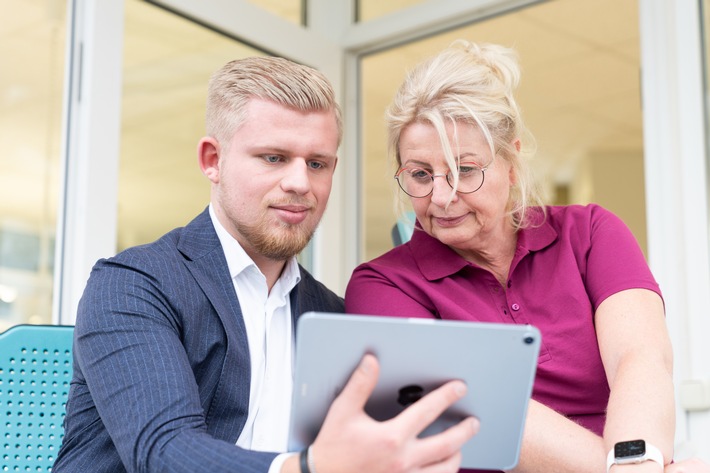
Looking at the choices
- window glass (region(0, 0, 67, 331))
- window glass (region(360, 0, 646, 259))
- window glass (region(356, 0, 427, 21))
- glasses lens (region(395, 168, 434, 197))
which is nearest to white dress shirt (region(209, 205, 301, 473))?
glasses lens (region(395, 168, 434, 197))

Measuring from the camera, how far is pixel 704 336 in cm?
228

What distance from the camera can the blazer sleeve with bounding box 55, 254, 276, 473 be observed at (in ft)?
3.03

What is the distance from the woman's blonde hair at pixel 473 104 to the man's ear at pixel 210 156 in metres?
0.30

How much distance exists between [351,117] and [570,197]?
14.3ft

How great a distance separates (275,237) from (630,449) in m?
0.56

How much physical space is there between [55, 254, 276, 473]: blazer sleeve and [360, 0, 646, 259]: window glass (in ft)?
1.79

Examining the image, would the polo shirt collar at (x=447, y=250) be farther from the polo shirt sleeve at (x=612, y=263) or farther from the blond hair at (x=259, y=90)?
the blond hair at (x=259, y=90)

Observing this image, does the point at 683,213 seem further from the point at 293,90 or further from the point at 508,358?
the point at 508,358

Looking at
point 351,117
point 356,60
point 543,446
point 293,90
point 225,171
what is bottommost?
point 543,446

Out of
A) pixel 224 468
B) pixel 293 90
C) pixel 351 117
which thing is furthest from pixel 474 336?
pixel 351 117

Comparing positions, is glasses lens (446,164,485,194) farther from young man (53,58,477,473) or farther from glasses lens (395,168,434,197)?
young man (53,58,477,473)

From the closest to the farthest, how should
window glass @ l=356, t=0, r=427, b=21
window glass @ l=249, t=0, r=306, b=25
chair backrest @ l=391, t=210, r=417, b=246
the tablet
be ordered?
1. the tablet
2. chair backrest @ l=391, t=210, r=417, b=246
3. window glass @ l=249, t=0, r=306, b=25
4. window glass @ l=356, t=0, r=427, b=21

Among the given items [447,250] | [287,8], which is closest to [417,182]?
[447,250]

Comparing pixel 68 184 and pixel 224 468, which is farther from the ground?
pixel 68 184
